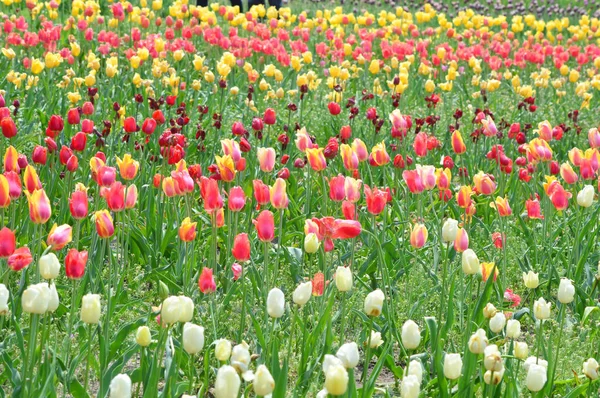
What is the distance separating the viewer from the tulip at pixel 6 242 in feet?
8.08

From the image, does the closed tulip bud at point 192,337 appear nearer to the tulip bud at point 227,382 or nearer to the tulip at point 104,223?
the tulip bud at point 227,382

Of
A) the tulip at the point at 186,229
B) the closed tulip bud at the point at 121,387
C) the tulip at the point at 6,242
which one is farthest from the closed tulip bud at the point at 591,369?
the tulip at the point at 6,242

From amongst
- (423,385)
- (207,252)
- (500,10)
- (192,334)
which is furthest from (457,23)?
(192,334)

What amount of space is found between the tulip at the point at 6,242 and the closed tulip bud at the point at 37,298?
0.40 m

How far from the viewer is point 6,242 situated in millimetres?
2475

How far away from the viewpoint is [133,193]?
10.6 feet

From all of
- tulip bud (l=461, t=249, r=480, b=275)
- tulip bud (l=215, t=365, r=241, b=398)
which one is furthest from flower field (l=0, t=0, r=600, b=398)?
tulip bud (l=461, t=249, r=480, b=275)

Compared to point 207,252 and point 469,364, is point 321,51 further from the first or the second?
point 469,364

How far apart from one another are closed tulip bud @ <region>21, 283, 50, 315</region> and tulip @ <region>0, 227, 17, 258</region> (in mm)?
404

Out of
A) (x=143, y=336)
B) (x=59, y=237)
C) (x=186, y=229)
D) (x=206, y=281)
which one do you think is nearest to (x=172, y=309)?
(x=143, y=336)

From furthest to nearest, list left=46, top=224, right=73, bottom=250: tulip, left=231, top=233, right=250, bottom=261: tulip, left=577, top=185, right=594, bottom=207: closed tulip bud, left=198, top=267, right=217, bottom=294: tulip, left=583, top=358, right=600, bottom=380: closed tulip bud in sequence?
left=577, top=185, right=594, bottom=207: closed tulip bud
left=198, top=267, right=217, bottom=294: tulip
left=231, top=233, right=250, bottom=261: tulip
left=46, top=224, right=73, bottom=250: tulip
left=583, top=358, right=600, bottom=380: closed tulip bud

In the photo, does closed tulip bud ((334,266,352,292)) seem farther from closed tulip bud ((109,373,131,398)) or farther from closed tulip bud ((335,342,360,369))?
closed tulip bud ((109,373,131,398))

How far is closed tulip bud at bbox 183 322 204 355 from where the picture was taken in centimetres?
207

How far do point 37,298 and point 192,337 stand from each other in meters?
0.35
